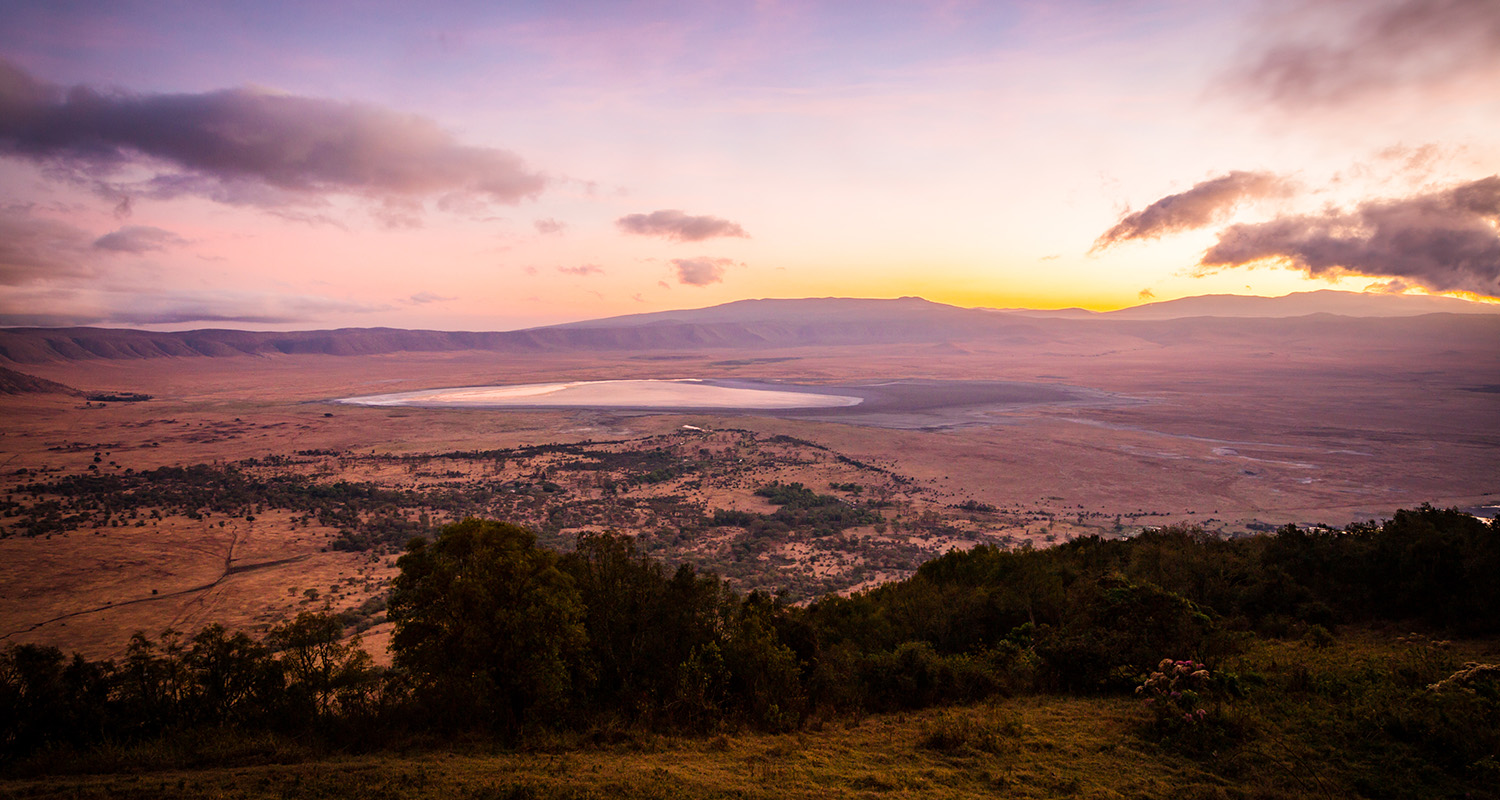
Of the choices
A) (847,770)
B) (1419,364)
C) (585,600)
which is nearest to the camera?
(847,770)

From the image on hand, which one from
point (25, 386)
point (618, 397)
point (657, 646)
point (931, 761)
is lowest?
point (618, 397)

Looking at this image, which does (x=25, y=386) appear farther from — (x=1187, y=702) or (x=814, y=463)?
(x=1187, y=702)

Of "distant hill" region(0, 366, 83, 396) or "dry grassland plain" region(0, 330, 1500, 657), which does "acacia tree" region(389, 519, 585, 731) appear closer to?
"dry grassland plain" region(0, 330, 1500, 657)

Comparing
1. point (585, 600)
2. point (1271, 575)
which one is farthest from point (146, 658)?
point (1271, 575)

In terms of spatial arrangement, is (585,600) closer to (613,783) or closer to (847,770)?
(613,783)

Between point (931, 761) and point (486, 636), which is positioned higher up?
point (486, 636)

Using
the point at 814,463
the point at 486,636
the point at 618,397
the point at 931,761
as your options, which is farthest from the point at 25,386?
the point at 931,761
